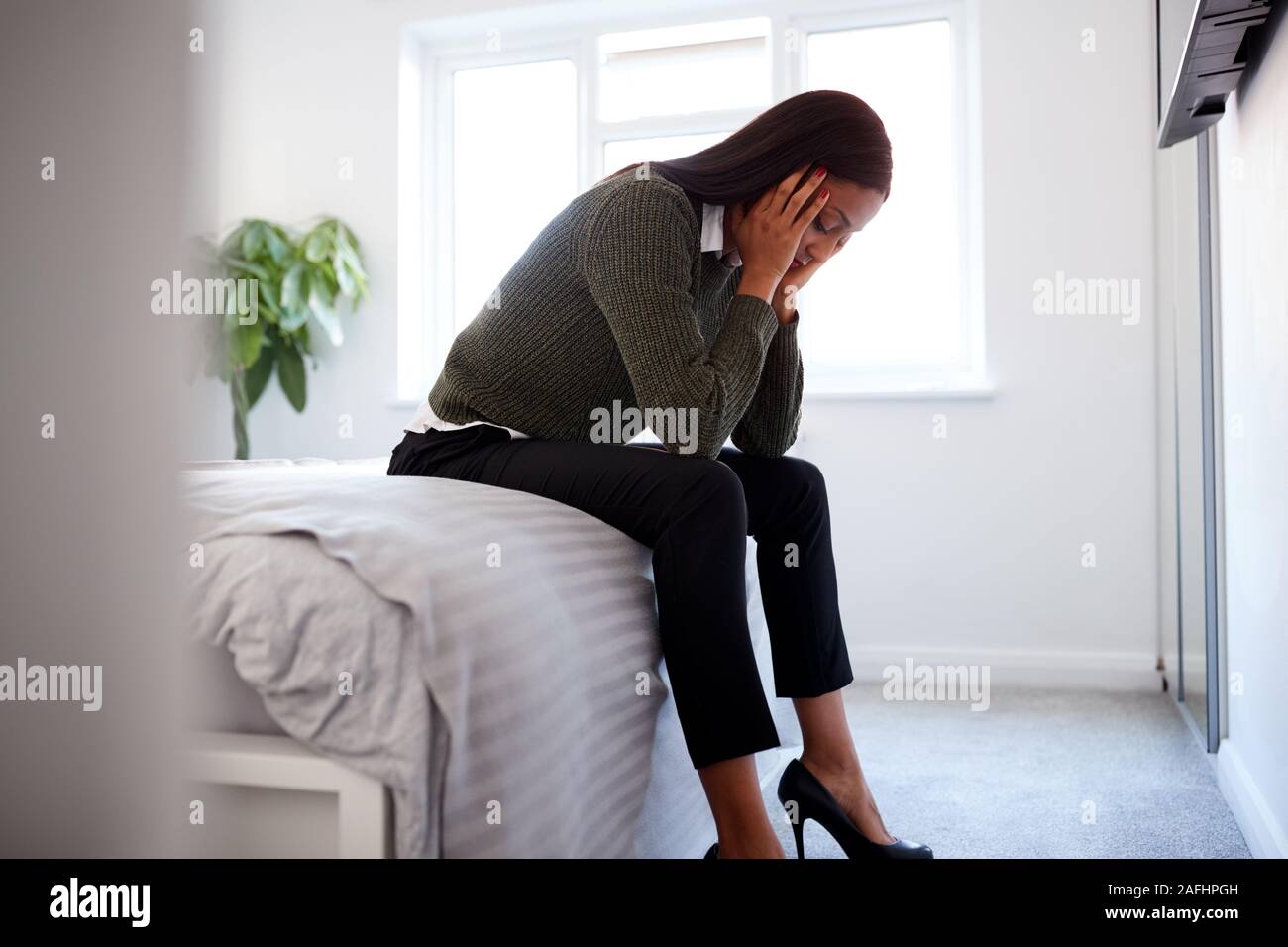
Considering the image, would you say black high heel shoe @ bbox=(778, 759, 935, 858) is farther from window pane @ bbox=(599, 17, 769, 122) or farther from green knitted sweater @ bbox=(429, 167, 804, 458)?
window pane @ bbox=(599, 17, 769, 122)

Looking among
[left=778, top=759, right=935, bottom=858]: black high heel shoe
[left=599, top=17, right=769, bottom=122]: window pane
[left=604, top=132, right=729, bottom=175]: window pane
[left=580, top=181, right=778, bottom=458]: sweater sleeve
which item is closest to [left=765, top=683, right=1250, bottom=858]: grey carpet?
[left=778, top=759, right=935, bottom=858]: black high heel shoe

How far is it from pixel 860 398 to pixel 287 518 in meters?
2.13

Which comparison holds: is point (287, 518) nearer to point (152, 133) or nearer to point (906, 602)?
point (152, 133)

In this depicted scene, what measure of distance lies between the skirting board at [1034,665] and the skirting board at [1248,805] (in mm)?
848

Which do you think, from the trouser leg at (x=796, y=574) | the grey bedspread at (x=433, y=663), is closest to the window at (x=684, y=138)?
the trouser leg at (x=796, y=574)

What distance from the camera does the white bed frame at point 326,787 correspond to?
0.71m

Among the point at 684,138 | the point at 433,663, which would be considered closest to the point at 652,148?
the point at 684,138

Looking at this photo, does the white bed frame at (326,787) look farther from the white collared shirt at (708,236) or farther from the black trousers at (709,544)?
the white collared shirt at (708,236)

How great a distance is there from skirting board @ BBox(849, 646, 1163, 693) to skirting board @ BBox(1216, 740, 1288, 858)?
33.4 inches

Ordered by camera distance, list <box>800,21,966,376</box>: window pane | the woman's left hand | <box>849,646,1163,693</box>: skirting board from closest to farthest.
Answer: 1. the woman's left hand
2. <box>849,646,1163,693</box>: skirting board
3. <box>800,21,966,376</box>: window pane

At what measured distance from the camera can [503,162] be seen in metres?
3.36

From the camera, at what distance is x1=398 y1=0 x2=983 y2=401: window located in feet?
9.44

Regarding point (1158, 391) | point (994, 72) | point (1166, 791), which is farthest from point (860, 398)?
point (1166, 791)
